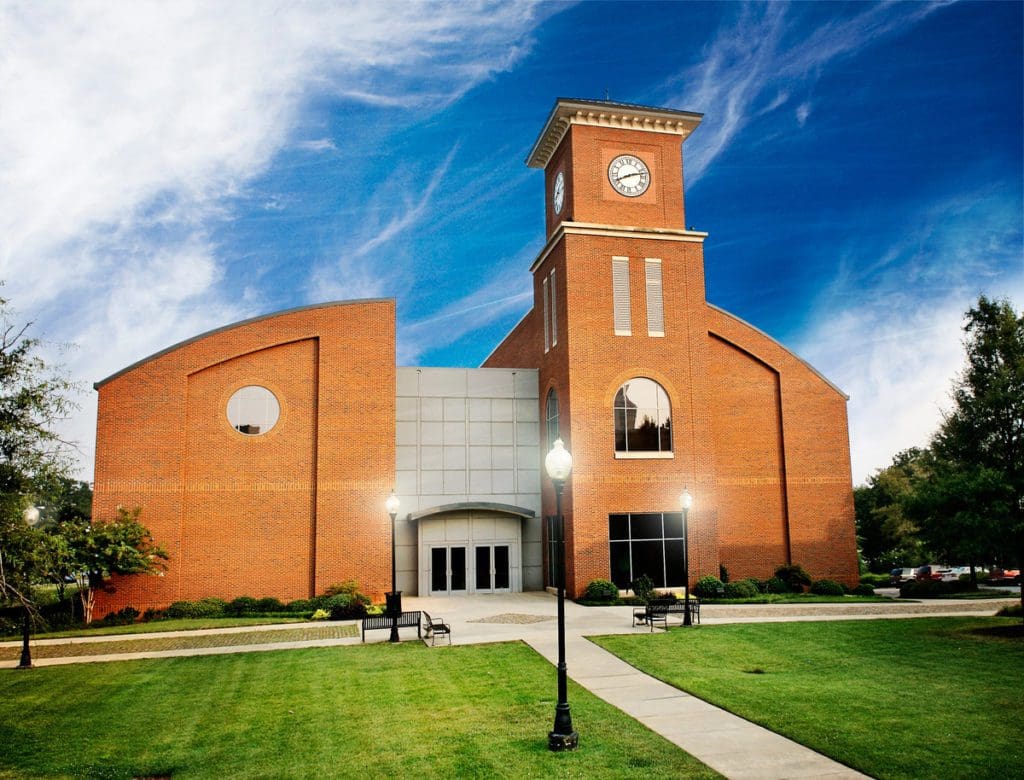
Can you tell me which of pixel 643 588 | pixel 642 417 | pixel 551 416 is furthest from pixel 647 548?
pixel 551 416

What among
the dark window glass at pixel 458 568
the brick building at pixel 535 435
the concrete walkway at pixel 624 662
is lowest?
the concrete walkway at pixel 624 662

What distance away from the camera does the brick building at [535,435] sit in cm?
2844

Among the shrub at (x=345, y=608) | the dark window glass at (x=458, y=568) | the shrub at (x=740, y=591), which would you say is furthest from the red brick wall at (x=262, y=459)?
the shrub at (x=740, y=591)

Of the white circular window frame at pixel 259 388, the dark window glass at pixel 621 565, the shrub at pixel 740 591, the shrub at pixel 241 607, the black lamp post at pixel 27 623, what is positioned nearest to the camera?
the black lamp post at pixel 27 623

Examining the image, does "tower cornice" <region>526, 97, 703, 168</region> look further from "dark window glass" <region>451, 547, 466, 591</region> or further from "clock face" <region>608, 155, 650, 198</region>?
"dark window glass" <region>451, 547, 466, 591</region>

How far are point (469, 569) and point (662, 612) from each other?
1239cm

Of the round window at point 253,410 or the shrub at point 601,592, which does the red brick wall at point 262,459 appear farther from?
the shrub at point 601,592

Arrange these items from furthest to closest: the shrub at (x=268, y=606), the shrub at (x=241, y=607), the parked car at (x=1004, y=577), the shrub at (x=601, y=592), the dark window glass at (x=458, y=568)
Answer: the parked car at (x=1004, y=577)
the dark window glass at (x=458, y=568)
the shrub at (x=601, y=592)
the shrub at (x=268, y=606)
the shrub at (x=241, y=607)

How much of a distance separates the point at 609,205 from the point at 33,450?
23761 mm

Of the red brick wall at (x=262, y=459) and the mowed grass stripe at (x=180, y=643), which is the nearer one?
the mowed grass stripe at (x=180, y=643)

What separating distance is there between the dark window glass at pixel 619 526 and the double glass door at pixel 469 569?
5298 mm

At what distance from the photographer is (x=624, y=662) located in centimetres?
1659

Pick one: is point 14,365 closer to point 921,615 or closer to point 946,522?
point 946,522

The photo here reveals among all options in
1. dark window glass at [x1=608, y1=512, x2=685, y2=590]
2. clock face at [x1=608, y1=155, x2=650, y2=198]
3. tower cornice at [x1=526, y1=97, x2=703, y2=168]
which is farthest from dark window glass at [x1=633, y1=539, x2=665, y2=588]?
tower cornice at [x1=526, y1=97, x2=703, y2=168]
